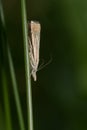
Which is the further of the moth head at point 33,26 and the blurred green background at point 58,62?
the blurred green background at point 58,62

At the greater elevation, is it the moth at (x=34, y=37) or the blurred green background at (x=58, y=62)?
the moth at (x=34, y=37)

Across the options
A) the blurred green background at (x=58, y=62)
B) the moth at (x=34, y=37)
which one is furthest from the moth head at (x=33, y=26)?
the blurred green background at (x=58, y=62)

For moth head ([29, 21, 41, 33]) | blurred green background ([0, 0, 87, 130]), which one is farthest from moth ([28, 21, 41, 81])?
blurred green background ([0, 0, 87, 130])

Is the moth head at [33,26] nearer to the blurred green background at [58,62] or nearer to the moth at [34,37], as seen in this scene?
the moth at [34,37]

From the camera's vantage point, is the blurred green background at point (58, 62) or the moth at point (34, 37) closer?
the moth at point (34, 37)

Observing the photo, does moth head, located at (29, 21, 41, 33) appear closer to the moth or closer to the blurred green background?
the moth

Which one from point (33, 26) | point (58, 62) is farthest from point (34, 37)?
point (58, 62)

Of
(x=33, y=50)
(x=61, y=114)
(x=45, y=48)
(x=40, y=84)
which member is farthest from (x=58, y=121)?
(x=33, y=50)

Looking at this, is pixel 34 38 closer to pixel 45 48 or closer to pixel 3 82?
pixel 3 82

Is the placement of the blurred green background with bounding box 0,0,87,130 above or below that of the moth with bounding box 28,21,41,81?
below
